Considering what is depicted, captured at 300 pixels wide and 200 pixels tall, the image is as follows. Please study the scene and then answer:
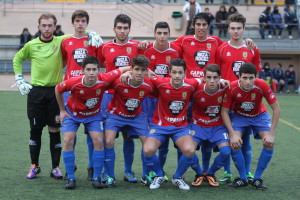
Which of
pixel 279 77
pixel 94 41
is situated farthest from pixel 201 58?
pixel 279 77

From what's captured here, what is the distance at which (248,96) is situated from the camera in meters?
5.88

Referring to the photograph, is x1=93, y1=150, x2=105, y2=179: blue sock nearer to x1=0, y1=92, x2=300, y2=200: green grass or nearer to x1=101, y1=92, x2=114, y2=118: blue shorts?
x1=0, y1=92, x2=300, y2=200: green grass

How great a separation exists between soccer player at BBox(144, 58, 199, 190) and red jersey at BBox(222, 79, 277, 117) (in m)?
0.43

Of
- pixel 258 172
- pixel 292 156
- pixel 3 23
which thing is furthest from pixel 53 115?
pixel 3 23

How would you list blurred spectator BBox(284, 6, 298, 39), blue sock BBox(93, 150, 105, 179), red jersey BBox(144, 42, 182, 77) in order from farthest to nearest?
1. blurred spectator BBox(284, 6, 298, 39)
2. red jersey BBox(144, 42, 182, 77)
3. blue sock BBox(93, 150, 105, 179)

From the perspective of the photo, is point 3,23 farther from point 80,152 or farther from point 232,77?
point 232,77

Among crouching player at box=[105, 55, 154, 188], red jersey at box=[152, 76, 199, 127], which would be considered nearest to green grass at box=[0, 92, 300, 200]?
crouching player at box=[105, 55, 154, 188]

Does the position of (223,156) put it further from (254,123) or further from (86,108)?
(86,108)

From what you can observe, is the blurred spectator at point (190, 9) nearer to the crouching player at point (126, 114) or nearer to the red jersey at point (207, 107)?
the red jersey at point (207, 107)

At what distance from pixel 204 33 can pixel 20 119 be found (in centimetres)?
667

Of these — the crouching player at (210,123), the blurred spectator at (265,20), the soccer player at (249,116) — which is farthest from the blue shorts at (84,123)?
the blurred spectator at (265,20)

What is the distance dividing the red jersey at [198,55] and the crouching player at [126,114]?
0.75m

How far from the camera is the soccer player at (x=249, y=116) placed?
5.76 metres

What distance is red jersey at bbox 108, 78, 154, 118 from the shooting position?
588 cm
